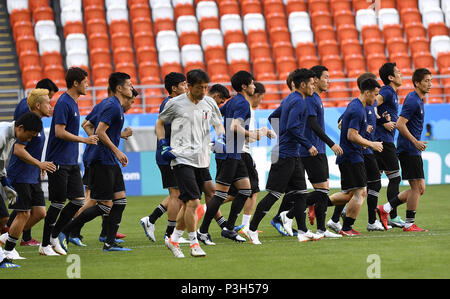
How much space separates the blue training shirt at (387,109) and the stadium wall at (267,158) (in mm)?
7107

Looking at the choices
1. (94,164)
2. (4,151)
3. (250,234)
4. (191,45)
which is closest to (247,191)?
(250,234)

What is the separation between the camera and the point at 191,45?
2281 centimetres

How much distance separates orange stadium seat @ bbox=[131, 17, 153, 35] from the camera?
23750mm

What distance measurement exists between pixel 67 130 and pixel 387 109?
15.3 ft

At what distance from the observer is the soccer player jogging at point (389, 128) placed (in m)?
11.4

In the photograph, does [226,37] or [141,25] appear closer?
[226,37]

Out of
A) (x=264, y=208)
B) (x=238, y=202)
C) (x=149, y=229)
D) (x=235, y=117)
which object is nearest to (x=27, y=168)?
(x=149, y=229)

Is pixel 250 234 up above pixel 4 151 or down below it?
below

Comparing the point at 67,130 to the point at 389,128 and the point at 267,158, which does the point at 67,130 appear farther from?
the point at 267,158

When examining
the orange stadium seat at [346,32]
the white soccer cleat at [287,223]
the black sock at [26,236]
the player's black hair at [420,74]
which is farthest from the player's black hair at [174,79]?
the orange stadium seat at [346,32]

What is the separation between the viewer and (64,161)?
9.51 meters

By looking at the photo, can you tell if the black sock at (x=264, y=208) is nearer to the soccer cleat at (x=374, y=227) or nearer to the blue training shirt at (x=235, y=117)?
the blue training shirt at (x=235, y=117)
